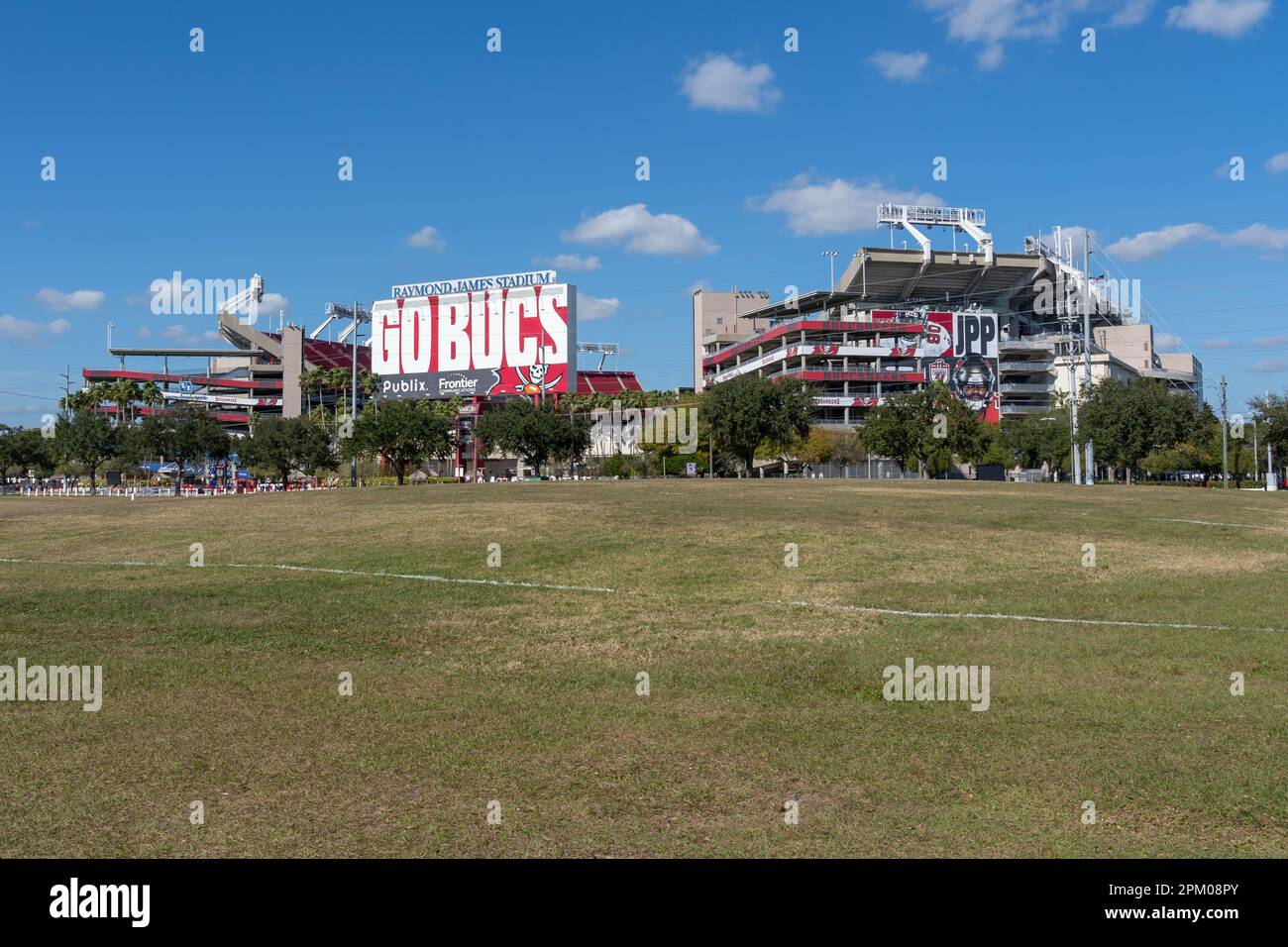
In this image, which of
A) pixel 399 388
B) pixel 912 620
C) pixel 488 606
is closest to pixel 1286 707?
pixel 912 620

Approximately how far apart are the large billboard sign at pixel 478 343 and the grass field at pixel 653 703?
444 ft

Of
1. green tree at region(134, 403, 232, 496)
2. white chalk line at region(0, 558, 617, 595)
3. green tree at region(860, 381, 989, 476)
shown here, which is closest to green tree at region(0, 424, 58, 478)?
green tree at region(134, 403, 232, 496)

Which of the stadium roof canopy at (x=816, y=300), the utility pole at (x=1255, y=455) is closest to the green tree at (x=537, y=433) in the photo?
the utility pole at (x=1255, y=455)

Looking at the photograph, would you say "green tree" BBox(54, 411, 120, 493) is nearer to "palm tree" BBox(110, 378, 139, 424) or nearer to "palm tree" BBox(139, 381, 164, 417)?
"palm tree" BBox(110, 378, 139, 424)

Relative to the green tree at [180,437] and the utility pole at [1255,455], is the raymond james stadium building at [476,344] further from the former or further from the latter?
the utility pole at [1255,455]

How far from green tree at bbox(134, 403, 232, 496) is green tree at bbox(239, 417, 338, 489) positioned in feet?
20.9

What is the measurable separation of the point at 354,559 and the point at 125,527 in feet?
46.5

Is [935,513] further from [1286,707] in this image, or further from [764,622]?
[1286,707]

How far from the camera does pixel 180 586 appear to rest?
22.8m

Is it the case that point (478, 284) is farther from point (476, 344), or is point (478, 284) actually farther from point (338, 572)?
point (338, 572)

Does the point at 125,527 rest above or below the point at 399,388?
below

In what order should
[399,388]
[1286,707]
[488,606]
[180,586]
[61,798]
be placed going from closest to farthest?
1. [61,798]
2. [1286,707]
3. [488,606]
4. [180,586]
5. [399,388]

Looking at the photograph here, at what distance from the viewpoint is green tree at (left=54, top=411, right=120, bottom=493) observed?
10581cm

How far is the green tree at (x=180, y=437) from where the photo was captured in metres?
102
